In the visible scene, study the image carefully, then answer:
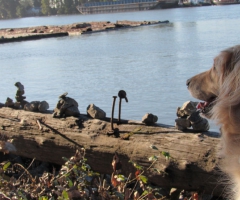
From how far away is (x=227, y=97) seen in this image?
2373 millimetres

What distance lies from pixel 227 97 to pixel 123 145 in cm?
176

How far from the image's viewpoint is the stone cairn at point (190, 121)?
377cm

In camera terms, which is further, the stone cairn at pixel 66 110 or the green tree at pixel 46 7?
the green tree at pixel 46 7

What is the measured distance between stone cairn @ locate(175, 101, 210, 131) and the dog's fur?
2.46ft

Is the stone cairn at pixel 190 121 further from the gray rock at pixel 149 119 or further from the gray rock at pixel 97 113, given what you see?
the gray rock at pixel 97 113

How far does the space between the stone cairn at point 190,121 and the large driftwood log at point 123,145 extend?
0.08 meters

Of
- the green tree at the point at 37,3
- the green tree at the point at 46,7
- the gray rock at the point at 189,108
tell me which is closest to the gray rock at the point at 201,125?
the gray rock at the point at 189,108

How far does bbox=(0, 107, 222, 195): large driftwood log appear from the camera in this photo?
353cm

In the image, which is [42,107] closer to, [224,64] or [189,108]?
[189,108]

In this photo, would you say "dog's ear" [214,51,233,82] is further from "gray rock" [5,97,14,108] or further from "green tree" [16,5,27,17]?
"green tree" [16,5,27,17]

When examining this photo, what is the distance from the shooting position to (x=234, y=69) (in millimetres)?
2453

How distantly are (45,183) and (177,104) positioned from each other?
3199 millimetres

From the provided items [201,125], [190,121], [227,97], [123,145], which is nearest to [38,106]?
[123,145]

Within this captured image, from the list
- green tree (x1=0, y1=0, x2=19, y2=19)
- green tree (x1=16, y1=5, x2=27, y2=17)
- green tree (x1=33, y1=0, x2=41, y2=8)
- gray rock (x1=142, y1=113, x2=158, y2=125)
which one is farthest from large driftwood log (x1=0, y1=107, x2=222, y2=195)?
green tree (x1=33, y1=0, x2=41, y2=8)
